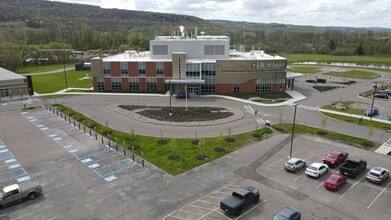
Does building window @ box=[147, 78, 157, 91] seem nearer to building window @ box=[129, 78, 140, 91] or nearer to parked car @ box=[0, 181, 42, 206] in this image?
building window @ box=[129, 78, 140, 91]

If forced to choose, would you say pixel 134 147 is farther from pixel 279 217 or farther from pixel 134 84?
pixel 134 84

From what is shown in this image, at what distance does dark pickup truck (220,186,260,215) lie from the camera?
83.5 ft

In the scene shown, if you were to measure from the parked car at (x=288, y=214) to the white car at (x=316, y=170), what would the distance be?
8.67 meters

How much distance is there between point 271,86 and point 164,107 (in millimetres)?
29537

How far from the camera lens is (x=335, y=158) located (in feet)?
115

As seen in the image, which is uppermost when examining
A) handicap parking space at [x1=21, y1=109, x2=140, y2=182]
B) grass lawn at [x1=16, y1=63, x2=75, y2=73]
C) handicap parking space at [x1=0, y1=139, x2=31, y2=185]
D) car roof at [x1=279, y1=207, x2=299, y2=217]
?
grass lawn at [x1=16, y1=63, x2=75, y2=73]

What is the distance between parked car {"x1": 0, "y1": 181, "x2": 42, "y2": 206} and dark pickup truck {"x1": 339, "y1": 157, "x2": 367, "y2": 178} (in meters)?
32.3

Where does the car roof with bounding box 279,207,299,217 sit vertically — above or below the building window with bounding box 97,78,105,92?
below

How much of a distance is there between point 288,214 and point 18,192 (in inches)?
969

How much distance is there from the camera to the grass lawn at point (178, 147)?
35.3m

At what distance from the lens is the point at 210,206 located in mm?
26984

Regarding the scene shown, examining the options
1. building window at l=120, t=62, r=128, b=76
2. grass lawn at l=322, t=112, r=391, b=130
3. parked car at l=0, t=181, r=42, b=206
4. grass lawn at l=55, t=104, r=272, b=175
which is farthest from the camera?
→ building window at l=120, t=62, r=128, b=76

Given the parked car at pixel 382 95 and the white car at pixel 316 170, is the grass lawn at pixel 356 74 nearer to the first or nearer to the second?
the parked car at pixel 382 95

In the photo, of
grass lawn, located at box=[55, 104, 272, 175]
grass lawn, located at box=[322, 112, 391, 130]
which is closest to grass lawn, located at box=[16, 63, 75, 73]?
grass lawn, located at box=[55, 104, 272, 175]
